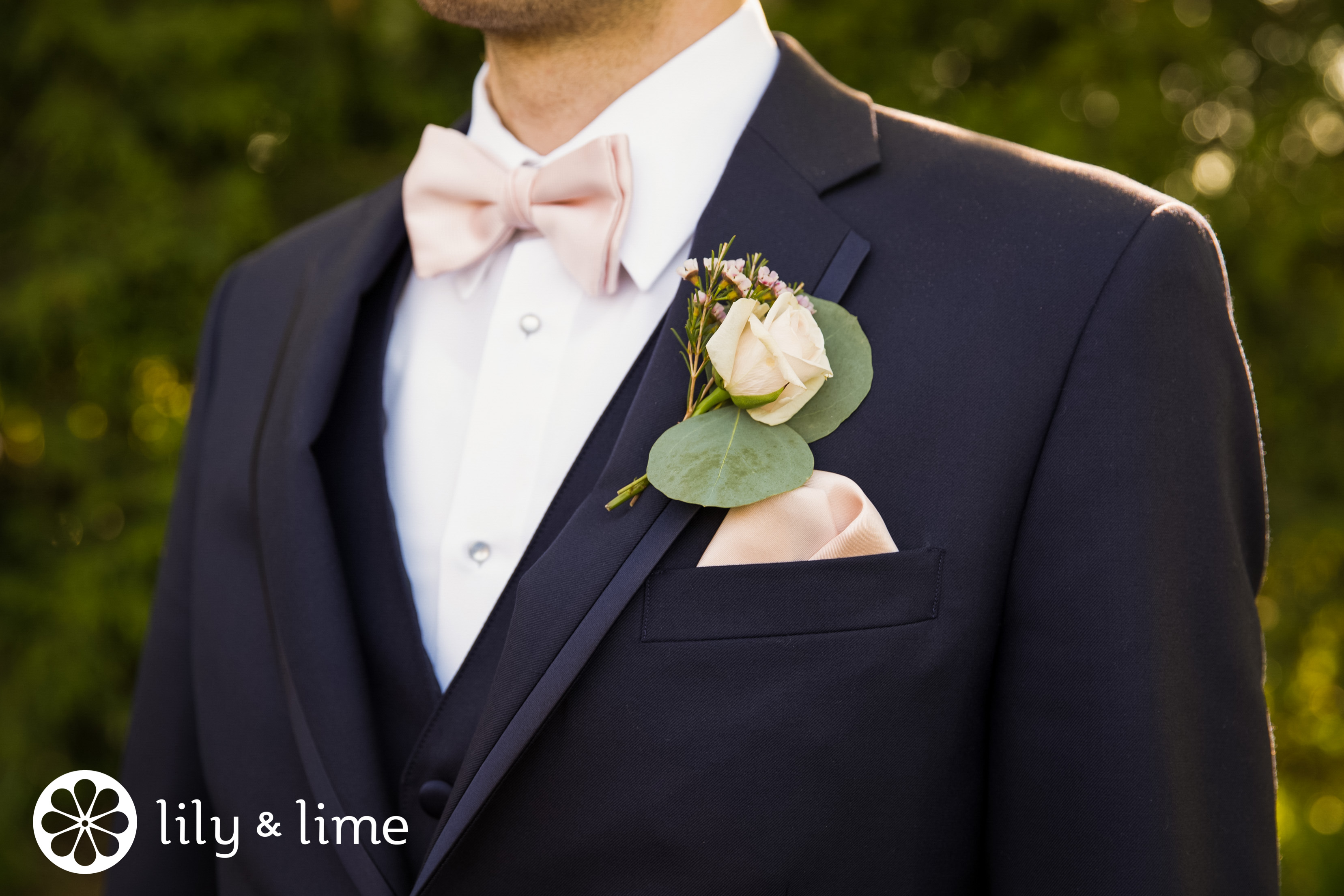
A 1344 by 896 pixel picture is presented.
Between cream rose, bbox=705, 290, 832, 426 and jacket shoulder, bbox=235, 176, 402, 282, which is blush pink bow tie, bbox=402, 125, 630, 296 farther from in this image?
cream rose, bbox=705, 290, 832, 426

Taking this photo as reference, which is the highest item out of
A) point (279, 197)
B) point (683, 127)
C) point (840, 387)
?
point (683, 127)

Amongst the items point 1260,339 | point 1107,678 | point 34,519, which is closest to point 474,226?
point 1107,678

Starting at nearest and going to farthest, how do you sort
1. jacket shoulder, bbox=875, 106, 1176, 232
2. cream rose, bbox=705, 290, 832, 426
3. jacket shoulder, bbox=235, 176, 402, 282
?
1. cream rose, bbox=705, 290, 832, 426
2. jacket shoulder, bbox=875, 106, 1176, 232
3. jacket shoulder, bbox=235, 176, 402, 282

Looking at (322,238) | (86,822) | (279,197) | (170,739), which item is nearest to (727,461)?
(322,238)

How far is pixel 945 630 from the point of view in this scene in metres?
0.99

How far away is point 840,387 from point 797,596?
0.21m

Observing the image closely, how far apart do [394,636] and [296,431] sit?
0.27 m

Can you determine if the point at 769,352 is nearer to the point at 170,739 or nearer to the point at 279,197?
the point at 170,739

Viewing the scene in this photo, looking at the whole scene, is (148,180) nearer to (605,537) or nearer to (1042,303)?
(605,537)

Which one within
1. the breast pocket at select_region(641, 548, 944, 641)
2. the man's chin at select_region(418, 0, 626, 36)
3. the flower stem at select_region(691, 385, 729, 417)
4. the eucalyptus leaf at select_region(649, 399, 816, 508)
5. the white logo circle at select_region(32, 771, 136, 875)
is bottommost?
the white logo circle at select_region(32, 771, 136, 875)

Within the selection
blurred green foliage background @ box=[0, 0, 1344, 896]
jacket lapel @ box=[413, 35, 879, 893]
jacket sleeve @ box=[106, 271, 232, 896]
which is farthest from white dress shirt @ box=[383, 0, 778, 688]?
blurred green foliage background @ box=[0, 0, 1344, 896]

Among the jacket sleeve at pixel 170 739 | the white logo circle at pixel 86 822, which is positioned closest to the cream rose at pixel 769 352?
the jacket sleeve at pixel 170 739

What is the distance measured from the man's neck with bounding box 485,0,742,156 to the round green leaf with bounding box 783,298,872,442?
39 cm

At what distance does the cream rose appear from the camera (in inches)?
37.5
